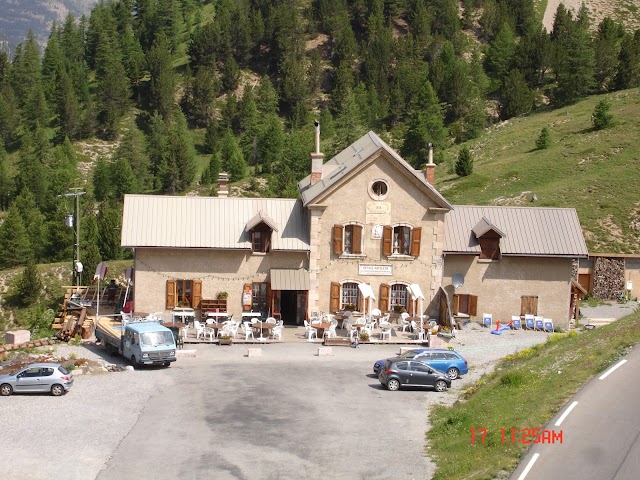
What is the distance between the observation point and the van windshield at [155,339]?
33.3 metres

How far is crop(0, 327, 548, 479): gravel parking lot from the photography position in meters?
22.2

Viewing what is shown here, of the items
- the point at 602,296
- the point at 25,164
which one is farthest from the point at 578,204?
the point at 25,164

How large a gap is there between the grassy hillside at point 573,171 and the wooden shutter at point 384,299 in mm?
22923

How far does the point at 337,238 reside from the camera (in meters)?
42.1

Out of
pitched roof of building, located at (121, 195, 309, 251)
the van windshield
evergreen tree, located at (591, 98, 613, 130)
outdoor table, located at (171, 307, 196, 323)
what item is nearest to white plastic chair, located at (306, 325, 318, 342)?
pitched roof of building, located at (121, 195, 309, 251)

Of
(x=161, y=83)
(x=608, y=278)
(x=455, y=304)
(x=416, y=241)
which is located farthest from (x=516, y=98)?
(x=416, y=241)

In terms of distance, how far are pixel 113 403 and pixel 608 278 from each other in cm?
3436

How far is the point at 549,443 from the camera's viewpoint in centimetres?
2034

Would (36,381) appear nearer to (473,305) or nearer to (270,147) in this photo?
(473,305)

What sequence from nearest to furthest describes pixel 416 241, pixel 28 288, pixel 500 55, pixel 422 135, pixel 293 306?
1. pixel 416 241
2. pixel 293 306
3. pixel 28 288
4. pixel 422 135
5. pixel 500 55

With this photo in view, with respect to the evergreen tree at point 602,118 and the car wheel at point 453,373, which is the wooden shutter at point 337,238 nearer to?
the car wheel at point 453,373

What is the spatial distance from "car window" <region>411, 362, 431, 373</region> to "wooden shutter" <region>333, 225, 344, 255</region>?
12.2 m

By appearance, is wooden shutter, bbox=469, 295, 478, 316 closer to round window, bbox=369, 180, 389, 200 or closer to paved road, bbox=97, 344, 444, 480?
round window, bbox=369, 180, 389, 200

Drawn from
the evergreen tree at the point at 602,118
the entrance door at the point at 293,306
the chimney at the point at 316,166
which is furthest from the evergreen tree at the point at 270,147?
the entrance door at the point at 293,306
